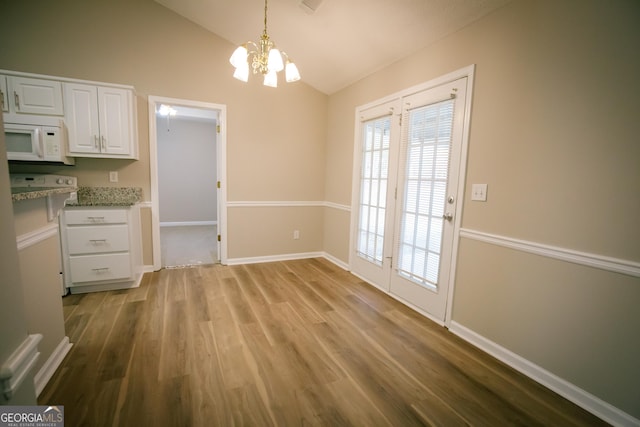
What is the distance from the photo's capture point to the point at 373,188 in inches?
130

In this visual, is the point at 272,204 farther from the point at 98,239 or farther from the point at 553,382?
the point at 553,382

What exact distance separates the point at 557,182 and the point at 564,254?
1.41 feet

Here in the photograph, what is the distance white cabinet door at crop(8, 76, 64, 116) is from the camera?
2633 millimetres

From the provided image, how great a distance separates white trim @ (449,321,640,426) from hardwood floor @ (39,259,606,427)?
0.05m

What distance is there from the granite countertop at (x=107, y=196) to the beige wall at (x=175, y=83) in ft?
0.59

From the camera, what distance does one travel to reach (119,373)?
1.73 m

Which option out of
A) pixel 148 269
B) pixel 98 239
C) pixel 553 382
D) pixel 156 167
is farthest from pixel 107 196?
→ pixel 553 382

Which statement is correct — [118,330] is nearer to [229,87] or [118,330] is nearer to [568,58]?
[229,87]

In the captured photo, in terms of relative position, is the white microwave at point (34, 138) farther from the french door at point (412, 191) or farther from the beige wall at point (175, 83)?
the french door at point (412, 191)

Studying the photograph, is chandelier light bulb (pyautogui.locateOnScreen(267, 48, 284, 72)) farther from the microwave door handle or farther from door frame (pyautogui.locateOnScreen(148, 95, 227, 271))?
the microwave door handle

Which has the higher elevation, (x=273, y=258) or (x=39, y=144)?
(x=39, y=144)

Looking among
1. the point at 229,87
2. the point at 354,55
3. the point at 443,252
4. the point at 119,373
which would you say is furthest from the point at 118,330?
the point at 354,55

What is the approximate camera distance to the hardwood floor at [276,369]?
1.49 m

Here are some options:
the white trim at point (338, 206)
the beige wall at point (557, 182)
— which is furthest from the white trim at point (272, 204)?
the beige wall at point (557, 182)
